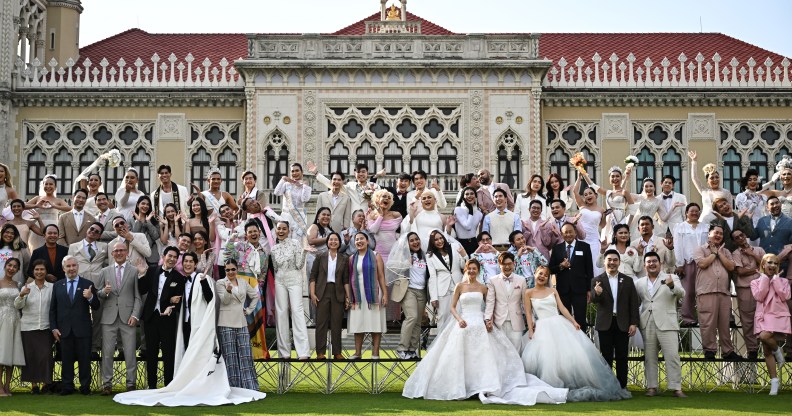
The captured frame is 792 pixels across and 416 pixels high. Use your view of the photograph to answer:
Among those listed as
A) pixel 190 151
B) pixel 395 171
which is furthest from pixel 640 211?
pixel 190 151

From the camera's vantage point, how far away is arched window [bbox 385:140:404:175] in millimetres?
34438

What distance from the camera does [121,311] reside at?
14758mm

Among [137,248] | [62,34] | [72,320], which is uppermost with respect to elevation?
[62,34]

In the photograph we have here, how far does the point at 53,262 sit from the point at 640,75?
24.8 m

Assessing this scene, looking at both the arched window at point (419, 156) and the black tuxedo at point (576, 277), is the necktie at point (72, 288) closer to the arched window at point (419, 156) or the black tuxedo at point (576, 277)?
the black tuxedo at point (576, 277)

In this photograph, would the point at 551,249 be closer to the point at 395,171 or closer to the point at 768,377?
the point at 768,377

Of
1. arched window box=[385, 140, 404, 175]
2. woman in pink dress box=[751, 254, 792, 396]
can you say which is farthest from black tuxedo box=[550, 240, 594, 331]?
arched window box=[385, 140, 404, 175]

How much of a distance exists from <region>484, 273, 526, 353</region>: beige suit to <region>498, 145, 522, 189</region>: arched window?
1961cm

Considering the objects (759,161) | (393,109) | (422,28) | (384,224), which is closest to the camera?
(384,224)

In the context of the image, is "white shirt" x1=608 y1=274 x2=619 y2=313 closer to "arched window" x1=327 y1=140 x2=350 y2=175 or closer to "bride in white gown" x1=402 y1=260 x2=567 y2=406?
"bride in white gown" x1=402 y1=260 x2=567 y2=406

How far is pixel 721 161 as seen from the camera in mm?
35344

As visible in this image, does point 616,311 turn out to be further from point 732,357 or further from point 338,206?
point 338,206

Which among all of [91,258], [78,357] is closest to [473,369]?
[78,357]

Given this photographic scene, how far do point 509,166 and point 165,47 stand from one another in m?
14.4
